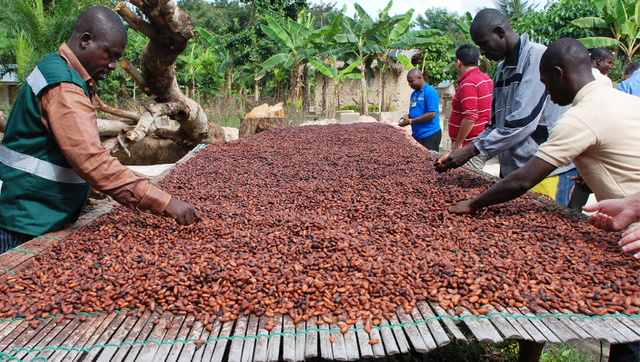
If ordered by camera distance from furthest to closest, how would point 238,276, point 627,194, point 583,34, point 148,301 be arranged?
point 583,34
point 627,194
point 238,276
point 148,301

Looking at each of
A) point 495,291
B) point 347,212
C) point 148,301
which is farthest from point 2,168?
point 495,291

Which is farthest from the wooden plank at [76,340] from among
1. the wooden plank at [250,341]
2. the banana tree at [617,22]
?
the banana tree at [617,22]

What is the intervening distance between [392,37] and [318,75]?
4.74 metres

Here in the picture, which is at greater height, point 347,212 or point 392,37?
point 392,37

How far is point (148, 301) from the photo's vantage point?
164 centimetres

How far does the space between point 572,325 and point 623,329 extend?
17 cm

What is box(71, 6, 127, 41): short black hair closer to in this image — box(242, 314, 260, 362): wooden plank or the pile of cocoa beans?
the pile of cocoa beans

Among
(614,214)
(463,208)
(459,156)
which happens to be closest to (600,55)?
(459,156)

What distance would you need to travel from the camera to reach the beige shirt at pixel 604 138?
5.95 feet

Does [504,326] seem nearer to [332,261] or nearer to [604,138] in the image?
[332,261]

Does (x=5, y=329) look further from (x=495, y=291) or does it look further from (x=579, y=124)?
(x=579, y=124)

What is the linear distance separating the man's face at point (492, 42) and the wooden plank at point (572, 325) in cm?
191

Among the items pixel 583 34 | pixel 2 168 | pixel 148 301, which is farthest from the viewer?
pixel 583 34

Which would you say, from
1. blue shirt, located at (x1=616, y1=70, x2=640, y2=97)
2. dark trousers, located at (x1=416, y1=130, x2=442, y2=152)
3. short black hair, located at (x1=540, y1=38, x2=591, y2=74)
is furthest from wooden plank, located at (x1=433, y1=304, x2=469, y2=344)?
dark trousers, located at (x1=416, y1=130, x2=442, y2=152)
